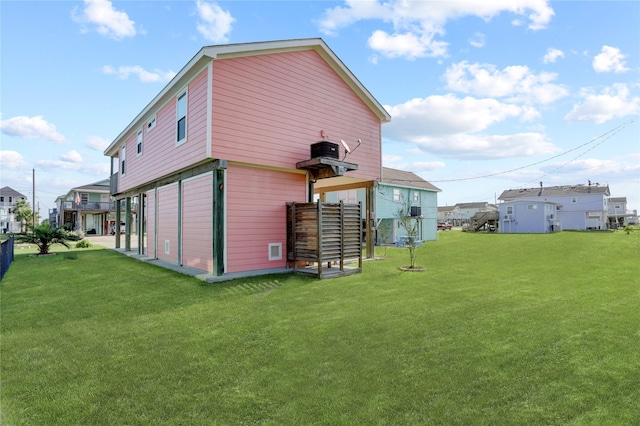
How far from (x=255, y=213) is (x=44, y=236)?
12.0 m

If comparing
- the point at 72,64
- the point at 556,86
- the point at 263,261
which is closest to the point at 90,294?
the point at 263,261

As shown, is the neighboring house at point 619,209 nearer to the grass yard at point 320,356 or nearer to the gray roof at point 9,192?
the grass yard at point 320,356

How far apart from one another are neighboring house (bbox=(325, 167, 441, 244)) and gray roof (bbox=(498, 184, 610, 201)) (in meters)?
33.5

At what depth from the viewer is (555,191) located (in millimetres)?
50969

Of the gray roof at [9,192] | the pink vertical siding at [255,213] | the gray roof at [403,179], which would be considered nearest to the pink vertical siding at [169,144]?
the pink vertical siding at [255,213]

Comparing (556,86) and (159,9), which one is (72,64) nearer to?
(159,9)

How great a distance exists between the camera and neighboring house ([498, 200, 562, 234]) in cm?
3644

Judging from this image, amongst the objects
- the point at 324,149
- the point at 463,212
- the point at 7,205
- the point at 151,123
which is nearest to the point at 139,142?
the point at 151,123

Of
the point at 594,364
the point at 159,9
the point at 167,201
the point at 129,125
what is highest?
the point at 159,9

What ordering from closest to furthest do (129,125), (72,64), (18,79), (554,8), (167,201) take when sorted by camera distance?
(18,79), (72,64), (554,8), (167,201), (129,125)

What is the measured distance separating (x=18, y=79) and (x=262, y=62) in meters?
6.13

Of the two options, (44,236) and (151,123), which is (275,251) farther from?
(44,236)

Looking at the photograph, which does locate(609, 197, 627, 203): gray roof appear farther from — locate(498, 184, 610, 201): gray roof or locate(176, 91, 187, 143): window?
locate(176, 91, 187, 143): window

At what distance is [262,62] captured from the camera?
975 centimetres
